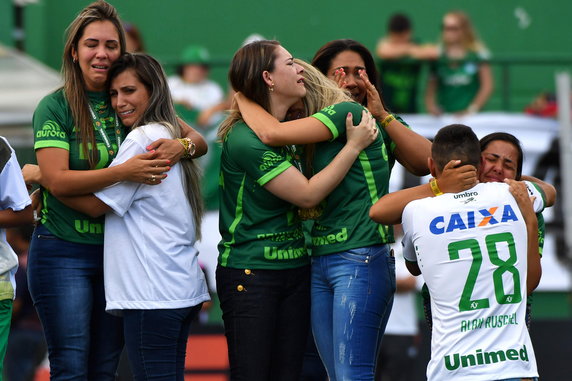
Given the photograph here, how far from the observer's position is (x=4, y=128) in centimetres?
928

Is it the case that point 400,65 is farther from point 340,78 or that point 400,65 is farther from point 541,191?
point 541,191

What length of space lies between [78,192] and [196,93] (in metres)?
5.77

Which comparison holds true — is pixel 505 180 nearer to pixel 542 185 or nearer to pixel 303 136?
pixel 542 185

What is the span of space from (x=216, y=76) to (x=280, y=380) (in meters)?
6.48

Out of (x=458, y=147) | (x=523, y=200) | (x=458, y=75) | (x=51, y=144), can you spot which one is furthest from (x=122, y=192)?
(x=458, y=75)

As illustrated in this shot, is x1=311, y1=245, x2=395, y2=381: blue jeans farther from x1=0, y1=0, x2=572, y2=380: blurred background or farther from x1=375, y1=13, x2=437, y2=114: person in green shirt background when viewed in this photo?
Answer: x1=0, y1=0, x2=572, y2=380: blurred background

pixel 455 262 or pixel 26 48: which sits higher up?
pixel 26 48

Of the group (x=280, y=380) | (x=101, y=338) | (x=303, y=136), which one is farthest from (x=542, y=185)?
(x=101, y=338)

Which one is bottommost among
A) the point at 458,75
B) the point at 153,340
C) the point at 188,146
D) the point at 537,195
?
the point at 153,340

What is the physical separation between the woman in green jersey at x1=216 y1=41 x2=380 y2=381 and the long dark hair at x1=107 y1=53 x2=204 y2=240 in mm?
144

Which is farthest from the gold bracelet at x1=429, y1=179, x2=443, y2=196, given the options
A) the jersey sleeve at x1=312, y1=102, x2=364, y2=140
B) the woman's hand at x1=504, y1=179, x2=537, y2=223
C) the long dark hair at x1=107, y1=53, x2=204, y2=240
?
the long dark hair at x1=107, y1=53, x2=204, y2=240

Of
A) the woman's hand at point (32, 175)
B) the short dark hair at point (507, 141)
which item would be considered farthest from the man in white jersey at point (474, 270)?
the woman's hand at point (32, 175)

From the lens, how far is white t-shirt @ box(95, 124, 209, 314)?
14.1 feet

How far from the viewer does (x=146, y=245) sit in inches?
171
